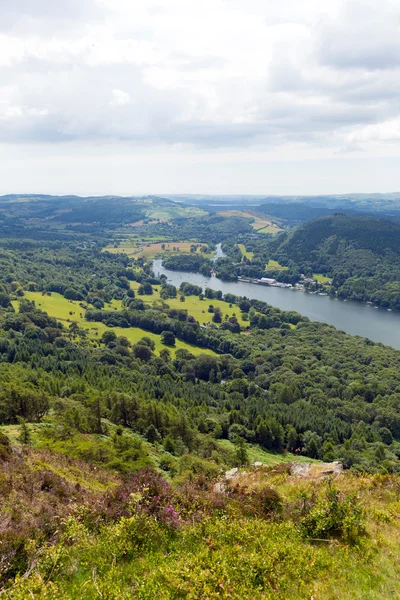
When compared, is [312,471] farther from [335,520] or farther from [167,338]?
[167,338]

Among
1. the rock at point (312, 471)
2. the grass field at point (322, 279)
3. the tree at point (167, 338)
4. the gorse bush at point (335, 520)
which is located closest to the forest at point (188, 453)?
the gorse bush at point (335, 520)

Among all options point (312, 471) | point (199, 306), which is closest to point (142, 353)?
point (199, 306)

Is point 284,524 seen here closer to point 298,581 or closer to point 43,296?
point 298,581

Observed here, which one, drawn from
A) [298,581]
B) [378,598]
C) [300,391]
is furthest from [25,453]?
[300,391]

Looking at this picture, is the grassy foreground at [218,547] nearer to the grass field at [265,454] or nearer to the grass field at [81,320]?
the grass field at [265,454]

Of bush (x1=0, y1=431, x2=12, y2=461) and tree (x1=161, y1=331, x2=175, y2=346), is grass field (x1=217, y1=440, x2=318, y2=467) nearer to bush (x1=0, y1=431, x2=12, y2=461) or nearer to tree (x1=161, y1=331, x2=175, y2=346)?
bush (x1=0, y1=431, x2=12, y2=461)
